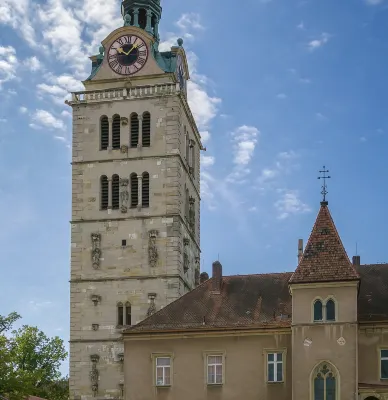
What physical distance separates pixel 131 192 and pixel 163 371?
20968mm

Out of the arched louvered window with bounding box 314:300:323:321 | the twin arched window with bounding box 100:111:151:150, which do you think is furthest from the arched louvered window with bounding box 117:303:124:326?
the arched louvered window with bounding box 314:300:323:321

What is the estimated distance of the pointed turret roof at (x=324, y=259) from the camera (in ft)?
162

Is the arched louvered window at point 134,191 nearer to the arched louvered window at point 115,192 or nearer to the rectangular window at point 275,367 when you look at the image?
the arched louvered window at point 115,192

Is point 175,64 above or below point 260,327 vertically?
above

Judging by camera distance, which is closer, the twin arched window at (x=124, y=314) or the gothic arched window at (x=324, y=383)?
the gothic arched window at (x=324, y=383)

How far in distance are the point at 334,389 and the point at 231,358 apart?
18.7ft

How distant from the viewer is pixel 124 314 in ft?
226

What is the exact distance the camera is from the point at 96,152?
239ft

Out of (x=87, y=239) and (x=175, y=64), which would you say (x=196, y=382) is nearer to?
(x=87, y=239)

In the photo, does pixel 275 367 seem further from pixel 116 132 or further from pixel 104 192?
pixel 116 132

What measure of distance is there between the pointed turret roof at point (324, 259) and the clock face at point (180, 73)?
27862mm

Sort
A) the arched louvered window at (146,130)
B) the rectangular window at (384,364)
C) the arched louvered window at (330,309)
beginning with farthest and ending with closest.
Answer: the arched louvered window at (146,130), the rectangular window at (384,364), the arched louvered window at (330,309)

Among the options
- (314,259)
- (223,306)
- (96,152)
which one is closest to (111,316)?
(96,152)

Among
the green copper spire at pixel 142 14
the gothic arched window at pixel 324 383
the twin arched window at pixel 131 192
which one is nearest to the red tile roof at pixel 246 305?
the gothic arched window at pixel 324 383
